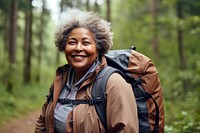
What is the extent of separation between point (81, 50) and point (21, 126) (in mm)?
8404

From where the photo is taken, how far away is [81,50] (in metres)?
2.85

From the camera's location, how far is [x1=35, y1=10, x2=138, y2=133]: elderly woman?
249 centimetres

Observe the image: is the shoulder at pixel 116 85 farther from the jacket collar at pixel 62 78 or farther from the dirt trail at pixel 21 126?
the dirt trail at pixel 21 126

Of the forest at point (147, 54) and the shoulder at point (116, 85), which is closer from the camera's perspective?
the shoulder at point (116, 85)

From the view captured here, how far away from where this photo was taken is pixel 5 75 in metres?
14.4

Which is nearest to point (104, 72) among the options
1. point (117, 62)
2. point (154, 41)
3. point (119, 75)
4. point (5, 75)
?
point (119, 75)

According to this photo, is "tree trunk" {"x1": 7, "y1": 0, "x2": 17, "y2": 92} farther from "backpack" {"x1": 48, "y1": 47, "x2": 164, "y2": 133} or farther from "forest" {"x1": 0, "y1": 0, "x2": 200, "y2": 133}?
"backpack" {"x1": 48, "y1": 47, "x2": 164, "y2": 133}

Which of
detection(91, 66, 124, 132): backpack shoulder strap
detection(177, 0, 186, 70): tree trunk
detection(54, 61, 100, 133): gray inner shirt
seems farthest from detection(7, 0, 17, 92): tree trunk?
detection(91, 66, 124, 132): backpack shoulder strap

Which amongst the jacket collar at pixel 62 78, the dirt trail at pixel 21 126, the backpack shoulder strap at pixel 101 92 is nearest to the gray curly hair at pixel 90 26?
the jacket collar at pixel 62 78

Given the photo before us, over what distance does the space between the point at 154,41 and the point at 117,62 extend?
65.0ft

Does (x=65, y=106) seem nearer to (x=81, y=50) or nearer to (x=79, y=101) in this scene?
(x=79, y=101)

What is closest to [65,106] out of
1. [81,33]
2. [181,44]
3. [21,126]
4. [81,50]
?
[81,50]

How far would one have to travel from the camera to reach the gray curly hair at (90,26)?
2.94 metres

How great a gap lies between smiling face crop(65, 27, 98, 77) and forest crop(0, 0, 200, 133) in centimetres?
38
